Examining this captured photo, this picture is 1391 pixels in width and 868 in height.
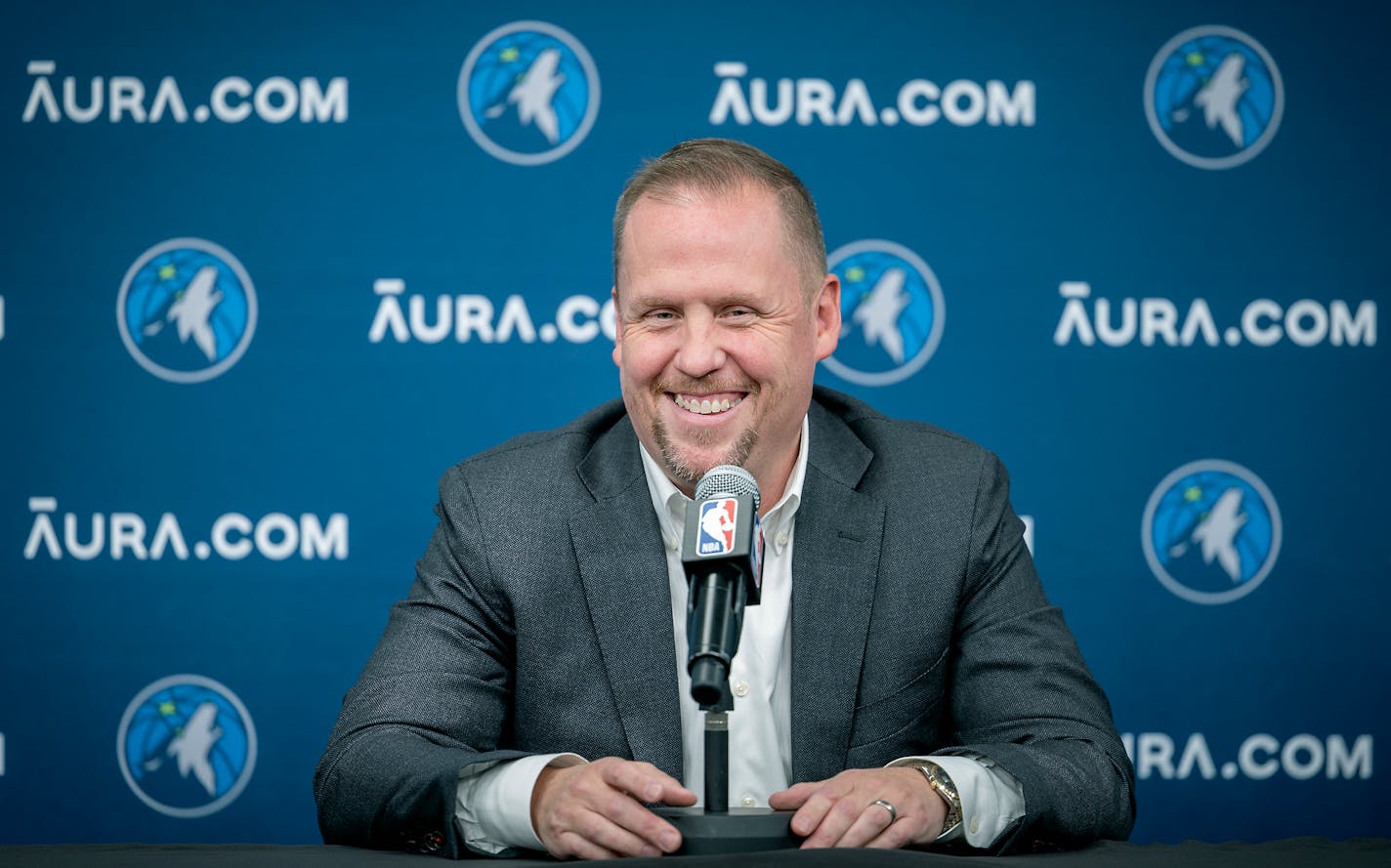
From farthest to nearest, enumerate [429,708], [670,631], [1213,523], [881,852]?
1. [1213,523]
2. [670,631]
3. [429,708]
4. [881,852]

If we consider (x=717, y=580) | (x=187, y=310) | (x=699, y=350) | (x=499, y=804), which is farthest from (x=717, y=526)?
(x=187, y=310)

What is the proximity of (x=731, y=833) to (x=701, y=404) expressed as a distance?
30.3 inches

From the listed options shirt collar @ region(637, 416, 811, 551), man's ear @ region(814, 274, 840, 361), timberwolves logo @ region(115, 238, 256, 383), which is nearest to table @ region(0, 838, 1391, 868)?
shirt collar @ region(637, 416, 811, 551)

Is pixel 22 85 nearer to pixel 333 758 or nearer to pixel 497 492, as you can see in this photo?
pixel 497 492

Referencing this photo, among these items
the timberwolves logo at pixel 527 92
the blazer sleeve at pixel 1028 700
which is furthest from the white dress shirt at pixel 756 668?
the timberwolves logo at pixel 527 92

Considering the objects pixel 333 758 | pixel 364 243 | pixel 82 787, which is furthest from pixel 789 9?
pixel 82 787

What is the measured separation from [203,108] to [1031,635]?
2173 millimetres

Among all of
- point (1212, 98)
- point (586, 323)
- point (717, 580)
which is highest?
point (1212, 98)

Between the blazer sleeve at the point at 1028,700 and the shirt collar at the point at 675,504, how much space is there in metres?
0.28

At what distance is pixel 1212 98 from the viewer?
118 inches

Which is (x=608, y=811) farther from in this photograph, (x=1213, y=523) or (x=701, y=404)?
(x=1213, y=523)

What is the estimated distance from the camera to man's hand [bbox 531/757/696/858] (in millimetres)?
1379

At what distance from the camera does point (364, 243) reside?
3.00 m

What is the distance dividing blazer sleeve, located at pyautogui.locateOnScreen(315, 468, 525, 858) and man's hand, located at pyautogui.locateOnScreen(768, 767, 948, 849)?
374mm
